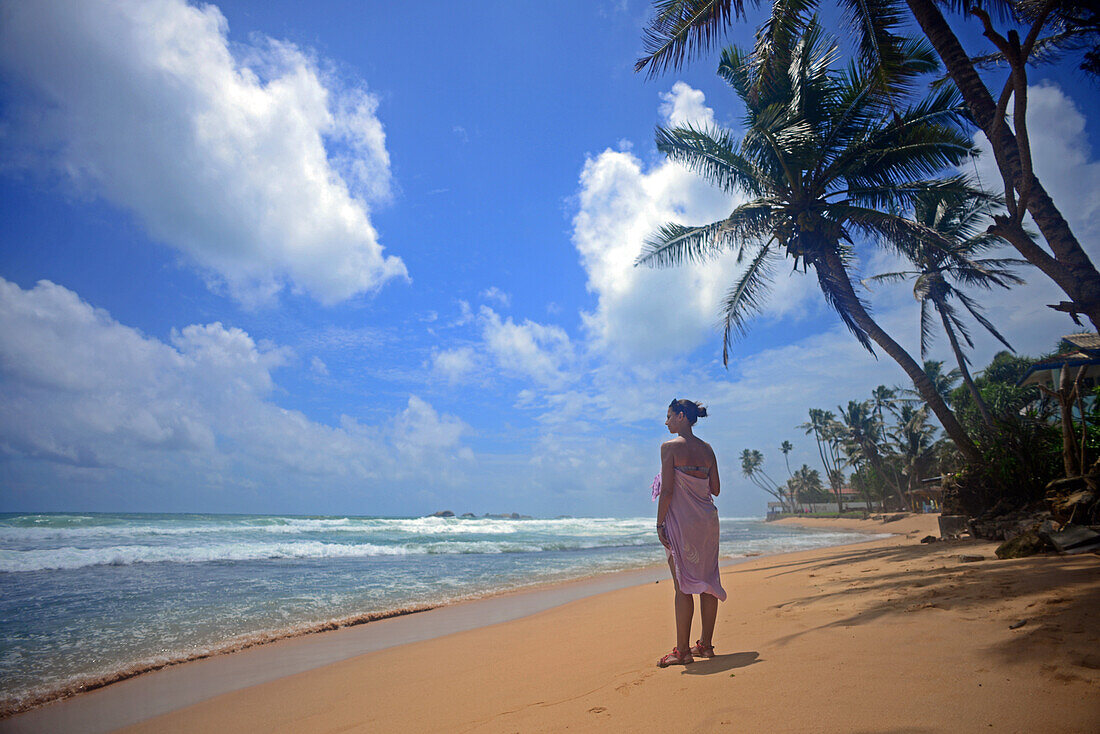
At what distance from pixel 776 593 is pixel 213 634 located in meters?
6.58

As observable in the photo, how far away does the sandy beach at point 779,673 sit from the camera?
2.11m

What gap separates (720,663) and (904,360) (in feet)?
32.1

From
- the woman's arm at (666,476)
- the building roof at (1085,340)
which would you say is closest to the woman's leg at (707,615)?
the woman's arm at (666,476)

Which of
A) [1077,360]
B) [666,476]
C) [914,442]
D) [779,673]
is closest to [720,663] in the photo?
[779,673]

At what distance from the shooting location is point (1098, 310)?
4.05m

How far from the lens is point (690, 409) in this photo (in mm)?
3701

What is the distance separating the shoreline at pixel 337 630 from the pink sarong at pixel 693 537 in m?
3.67

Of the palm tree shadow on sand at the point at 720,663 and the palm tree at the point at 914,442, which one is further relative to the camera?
the palm tree at the point at 914,442

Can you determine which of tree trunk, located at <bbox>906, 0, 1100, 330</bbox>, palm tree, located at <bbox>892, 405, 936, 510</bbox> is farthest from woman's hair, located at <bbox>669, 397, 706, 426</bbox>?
palm tree, located at <bbox>892, 405, 936, 510</bbox>

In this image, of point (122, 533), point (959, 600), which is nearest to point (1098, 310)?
point (959, 600)

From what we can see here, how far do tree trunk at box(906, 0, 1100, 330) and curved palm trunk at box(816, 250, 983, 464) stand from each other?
5702mm

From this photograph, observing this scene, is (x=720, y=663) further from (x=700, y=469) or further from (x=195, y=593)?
(x=195, y=593)

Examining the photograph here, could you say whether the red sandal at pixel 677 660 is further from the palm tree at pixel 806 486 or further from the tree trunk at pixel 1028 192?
the palm tree at pixel 806 486

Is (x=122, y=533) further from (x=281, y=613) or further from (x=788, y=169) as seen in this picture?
(x=788, y=169)
